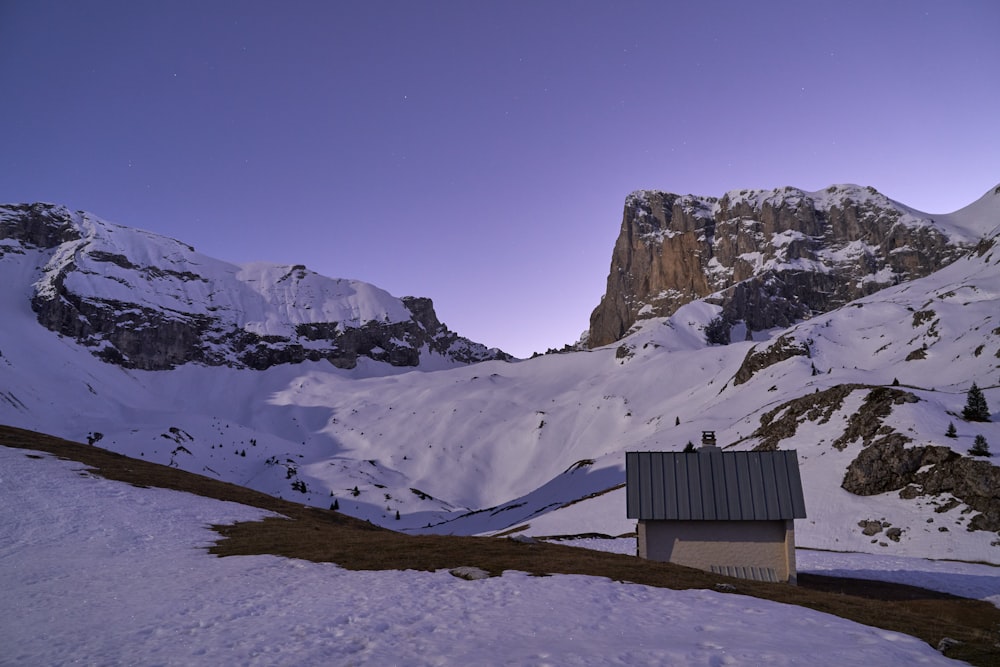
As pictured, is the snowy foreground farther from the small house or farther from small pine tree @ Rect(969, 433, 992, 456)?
small pine tree @ Rect(969, 433, 992, 456)

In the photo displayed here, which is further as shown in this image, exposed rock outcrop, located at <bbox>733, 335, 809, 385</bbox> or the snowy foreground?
exposed rock outcrop, located at <bbox>733, 335, 809, 385</bbox>

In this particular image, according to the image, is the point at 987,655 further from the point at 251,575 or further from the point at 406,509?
the point at 406,509

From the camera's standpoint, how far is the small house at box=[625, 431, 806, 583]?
27.0 m

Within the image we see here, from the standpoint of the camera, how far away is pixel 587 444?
494 feet

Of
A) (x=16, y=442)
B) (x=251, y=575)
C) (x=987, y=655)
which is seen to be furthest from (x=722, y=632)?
(x=16, y=442)

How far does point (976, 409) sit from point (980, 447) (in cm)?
911

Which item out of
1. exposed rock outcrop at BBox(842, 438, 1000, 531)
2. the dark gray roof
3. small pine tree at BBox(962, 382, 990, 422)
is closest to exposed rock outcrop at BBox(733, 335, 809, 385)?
small pine tree at BBox(962, 382, 990, 422)

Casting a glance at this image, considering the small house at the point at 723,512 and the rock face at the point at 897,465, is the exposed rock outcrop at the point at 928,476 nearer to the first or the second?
the rock face at the point at 897,465

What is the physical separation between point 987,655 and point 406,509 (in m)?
116

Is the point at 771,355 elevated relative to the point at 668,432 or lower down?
elevated

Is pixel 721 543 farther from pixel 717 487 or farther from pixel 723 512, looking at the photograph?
pixel 717 487

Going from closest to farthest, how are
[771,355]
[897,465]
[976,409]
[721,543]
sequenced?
[721,543] < [897,465] < [976,409] < [771,355]

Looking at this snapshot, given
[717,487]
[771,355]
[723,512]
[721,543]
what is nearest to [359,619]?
[723,512]

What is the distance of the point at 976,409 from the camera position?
5050cm
